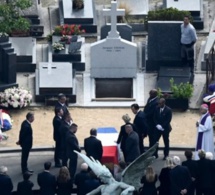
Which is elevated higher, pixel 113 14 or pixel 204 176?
pixel 113 14

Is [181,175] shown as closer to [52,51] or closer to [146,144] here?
[146,144]

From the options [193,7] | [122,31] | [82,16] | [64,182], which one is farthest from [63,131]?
[193,7]

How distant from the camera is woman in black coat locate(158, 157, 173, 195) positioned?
33.2 meters

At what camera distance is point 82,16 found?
45219mm

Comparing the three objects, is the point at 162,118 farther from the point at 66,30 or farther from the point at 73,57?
the point at 66,30

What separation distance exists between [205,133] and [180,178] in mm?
3223

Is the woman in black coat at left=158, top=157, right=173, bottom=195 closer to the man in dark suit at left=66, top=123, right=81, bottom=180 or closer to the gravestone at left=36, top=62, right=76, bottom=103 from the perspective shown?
the man in dark suit at left=66, top=123, right=81, bottom=180

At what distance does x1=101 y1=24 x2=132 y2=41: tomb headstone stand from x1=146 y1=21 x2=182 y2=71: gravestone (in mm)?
940

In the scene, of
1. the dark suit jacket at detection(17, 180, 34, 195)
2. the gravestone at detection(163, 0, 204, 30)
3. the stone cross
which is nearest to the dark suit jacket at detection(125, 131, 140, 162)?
the dark suit jacket at detection(17, 180, 34, 195)

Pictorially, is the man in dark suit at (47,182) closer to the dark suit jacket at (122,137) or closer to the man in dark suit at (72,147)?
the man in dark suit at (72,147)

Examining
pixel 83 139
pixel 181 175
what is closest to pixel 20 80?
pixel 83 139

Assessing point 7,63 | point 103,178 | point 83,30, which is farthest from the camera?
point 83,30

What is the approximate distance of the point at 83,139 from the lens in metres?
38.0

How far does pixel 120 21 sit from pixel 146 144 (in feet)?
26.7
